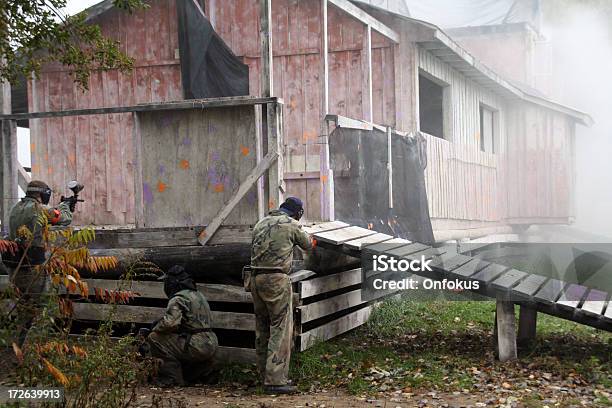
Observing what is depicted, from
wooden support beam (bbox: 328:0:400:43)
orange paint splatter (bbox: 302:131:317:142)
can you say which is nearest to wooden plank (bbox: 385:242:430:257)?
orange paint splatter (bbox: 302:131:317:142)

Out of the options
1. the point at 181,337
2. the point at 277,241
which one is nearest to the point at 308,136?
the point at 277,241

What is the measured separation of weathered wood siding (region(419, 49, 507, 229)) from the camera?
48.7 feet

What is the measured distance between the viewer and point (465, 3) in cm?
2712

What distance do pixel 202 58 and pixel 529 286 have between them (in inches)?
236

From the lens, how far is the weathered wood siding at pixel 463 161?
14.8m

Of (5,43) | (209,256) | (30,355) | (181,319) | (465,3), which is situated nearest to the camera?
(30,355)

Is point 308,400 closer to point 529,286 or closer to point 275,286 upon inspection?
point 275,286

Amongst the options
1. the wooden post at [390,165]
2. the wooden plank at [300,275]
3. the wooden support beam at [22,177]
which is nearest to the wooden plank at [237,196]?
the wooden plank at [300,275]

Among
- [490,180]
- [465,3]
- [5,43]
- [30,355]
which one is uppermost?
[465,3]

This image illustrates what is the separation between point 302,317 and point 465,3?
66.7 ft

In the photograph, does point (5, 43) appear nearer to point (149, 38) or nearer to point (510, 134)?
point (149, 38)

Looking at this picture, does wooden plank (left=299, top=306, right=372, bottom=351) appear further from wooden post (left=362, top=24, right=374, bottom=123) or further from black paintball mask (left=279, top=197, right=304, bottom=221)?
wooden post (left=362, top=24, right=374, bottom=123)

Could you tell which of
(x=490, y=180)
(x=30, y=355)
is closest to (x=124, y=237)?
(x=30, y=355)

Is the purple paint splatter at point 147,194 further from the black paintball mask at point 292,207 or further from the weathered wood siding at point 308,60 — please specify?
the weathered wood siding at point 308,60
